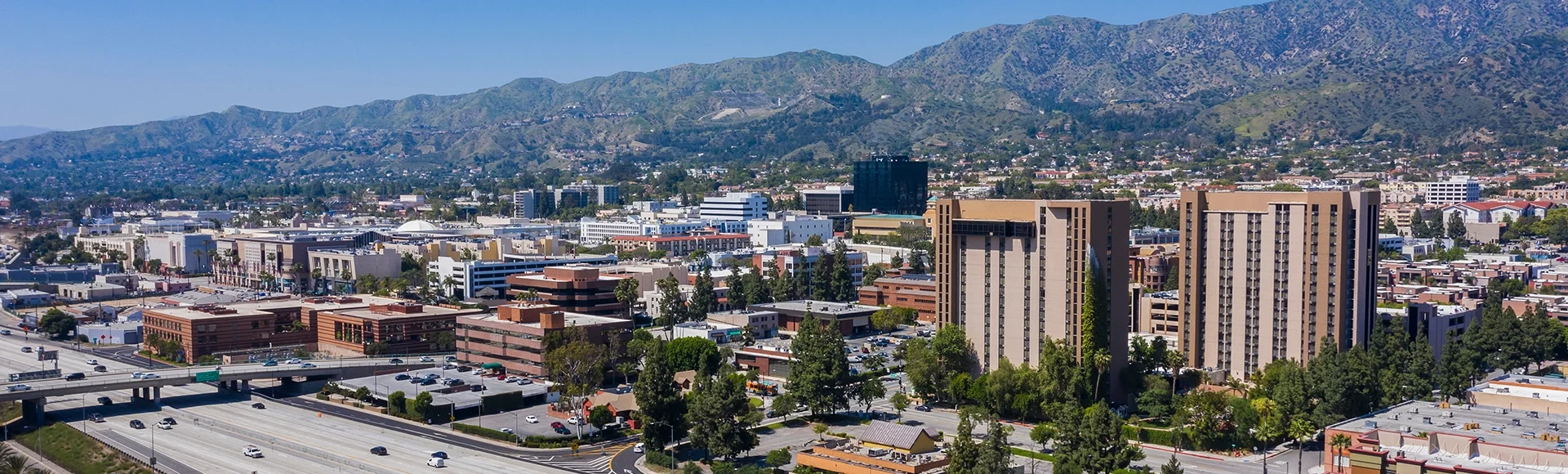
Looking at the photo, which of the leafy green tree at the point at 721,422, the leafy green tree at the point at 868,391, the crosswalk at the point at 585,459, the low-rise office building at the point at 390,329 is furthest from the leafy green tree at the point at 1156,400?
the low-rise office building at the point at 390,329

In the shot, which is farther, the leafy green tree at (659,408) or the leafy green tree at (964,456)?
the leafy green tree at (659,408)

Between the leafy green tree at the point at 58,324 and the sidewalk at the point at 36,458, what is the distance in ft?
99.8

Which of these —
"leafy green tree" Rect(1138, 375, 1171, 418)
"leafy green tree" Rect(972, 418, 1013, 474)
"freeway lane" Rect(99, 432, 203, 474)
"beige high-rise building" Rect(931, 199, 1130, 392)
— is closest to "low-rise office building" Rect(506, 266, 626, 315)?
"beige high-rise building" Rect(931, 199, 1130, 392)

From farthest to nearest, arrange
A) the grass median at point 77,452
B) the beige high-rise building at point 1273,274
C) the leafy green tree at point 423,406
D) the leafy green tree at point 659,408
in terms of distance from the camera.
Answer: the beige high-rise building at point 1273,274 → the leafy green tree at point 423,406 → the grass median at point 77,452 → the leafy green tree at point 659,408

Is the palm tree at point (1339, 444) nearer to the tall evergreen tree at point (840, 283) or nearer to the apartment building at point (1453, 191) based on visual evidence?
the tall evergreen tree at point (840, 283)

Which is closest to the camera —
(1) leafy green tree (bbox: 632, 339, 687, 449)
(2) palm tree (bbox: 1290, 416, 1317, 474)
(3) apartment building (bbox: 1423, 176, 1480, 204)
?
(2) palm tree (bbox: 1290, 416, 1317, 474)

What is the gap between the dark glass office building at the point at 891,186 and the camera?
14062cm

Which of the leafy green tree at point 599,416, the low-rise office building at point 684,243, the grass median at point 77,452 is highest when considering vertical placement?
the low-rise office building at point 684,243

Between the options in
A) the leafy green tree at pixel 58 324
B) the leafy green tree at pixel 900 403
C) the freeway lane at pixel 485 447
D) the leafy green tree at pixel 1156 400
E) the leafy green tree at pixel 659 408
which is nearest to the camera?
the freeway lane at pixel 485 447

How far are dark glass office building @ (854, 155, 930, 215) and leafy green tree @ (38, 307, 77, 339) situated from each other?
78011mm

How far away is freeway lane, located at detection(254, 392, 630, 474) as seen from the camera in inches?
1706

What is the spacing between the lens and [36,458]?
154 ft

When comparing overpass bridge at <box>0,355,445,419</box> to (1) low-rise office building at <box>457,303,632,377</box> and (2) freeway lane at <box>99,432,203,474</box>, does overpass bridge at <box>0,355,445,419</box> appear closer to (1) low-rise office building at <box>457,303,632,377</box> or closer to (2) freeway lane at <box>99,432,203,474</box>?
(1) low-rise office building at <box>457,303,632,377</box>

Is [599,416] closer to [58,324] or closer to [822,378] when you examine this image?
[822,378]
